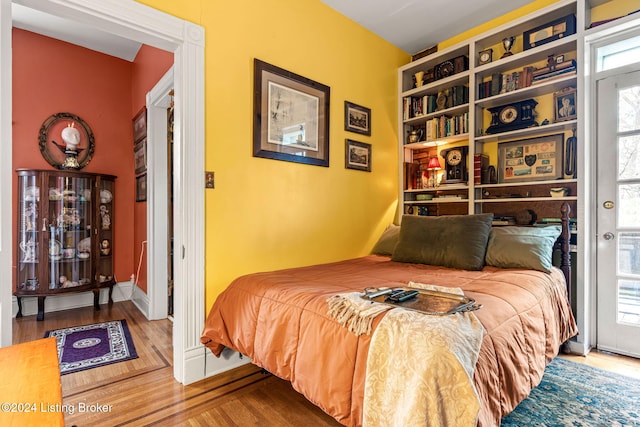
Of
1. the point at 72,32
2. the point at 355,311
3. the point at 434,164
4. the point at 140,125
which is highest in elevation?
the point at 72,32

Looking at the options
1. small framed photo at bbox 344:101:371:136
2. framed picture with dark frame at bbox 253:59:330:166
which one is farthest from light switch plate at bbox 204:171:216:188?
small framed photo at bbox 344:101:371:136

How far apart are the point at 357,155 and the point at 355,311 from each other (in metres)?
2.14

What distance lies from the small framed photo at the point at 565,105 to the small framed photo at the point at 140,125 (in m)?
4.01

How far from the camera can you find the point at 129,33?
6.31ft

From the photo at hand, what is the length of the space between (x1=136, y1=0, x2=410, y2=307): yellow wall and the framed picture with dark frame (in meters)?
0.06

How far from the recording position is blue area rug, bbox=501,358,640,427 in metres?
1.64

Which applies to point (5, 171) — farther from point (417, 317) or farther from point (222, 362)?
point (417, 317)

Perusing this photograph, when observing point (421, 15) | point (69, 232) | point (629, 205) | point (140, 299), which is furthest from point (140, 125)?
point (629, 205)

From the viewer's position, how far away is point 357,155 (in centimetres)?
322

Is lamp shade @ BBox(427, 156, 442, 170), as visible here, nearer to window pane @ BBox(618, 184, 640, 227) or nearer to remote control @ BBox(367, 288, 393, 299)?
window pane @ BBox(618, 184, 640, 227)

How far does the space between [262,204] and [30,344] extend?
1.61 m

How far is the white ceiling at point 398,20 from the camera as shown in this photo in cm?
290

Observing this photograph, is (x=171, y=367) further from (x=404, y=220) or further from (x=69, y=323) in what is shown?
(x=404, y=220)

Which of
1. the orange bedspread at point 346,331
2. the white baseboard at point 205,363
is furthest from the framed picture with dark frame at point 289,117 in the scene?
the white baseboard at point 205,363
